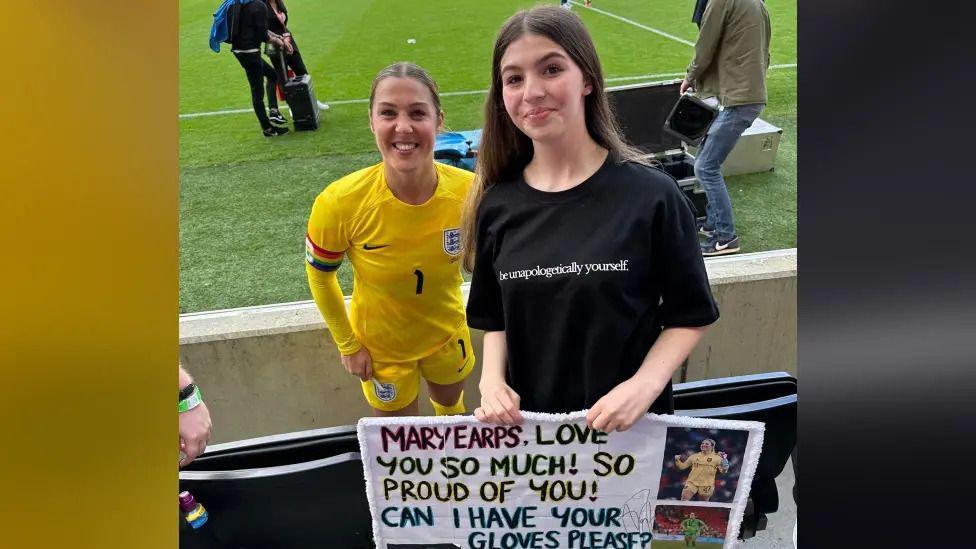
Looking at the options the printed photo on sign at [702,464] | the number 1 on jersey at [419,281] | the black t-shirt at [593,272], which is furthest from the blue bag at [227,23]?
the printed photo on sign at [702,464]

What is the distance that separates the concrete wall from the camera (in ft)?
8.92

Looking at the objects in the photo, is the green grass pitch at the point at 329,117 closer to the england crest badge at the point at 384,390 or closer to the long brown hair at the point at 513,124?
the long brown hair at the point at 513,124

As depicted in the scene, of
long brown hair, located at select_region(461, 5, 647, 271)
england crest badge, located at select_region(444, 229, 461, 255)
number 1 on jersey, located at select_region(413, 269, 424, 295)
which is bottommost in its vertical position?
number 1 on jersey, located at select_region(413, 269, 424, 295)

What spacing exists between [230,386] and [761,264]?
92.0 inches

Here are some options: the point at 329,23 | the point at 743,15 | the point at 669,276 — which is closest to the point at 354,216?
the point at 669,276

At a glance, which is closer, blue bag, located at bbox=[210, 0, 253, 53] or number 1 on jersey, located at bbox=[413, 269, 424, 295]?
number 1 on jersey, located at bbox=[413, 269, 424, 295]

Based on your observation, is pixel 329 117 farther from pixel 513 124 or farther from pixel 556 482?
pixel 556 482

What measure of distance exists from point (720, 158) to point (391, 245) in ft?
9.31

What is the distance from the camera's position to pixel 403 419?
160 centimetres

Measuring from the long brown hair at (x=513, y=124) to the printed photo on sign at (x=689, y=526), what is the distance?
0.79 metres

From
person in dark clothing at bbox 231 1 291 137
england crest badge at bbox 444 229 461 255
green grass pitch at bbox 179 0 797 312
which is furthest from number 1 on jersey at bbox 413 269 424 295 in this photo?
person in dark clothing at bbox 231 1 291 137

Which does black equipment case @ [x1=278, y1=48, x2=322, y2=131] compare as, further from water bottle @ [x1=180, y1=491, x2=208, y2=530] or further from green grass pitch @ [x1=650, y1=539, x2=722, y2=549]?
green grass pitch @ [x1=650, y1=539, x2=722, y2=549]

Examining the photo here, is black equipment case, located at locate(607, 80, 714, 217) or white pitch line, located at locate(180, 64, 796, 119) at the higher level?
black equipment case, located at locate(607, 80, 714, 217)
